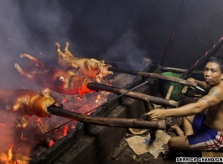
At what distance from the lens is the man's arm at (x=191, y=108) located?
397 centimetres

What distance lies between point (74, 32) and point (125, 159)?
787cm

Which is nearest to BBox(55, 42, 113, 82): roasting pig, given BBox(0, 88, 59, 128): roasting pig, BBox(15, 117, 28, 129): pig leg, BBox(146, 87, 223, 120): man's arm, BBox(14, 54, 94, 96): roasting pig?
BBox(14, 54, 94, 96): roasting pig

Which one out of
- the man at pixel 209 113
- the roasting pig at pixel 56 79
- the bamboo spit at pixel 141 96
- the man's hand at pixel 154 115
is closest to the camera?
the man's hand at pixel 154 115

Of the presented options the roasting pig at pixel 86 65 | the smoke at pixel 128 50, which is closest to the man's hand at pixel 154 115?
the roasting pig at pixel 86 65

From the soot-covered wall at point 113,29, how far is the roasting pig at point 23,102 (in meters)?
2.94

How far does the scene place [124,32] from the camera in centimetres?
1016

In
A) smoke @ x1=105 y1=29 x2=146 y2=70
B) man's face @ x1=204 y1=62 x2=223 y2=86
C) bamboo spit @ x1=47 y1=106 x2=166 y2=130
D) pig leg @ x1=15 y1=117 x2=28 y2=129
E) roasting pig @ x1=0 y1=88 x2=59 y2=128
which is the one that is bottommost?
bamboo spit @ x1=47 y1=106 x2=166 y2=130

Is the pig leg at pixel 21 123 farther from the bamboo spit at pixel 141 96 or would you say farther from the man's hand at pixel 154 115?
the man's hand at pixel 154 115

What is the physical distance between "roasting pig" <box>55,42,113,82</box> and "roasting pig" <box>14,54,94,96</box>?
498mm

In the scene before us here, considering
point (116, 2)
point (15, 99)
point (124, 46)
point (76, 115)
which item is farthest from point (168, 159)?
point (116, 2)

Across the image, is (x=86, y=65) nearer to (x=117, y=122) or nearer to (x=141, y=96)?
(x=141, y=96)

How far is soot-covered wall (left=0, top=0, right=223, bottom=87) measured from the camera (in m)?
8.60

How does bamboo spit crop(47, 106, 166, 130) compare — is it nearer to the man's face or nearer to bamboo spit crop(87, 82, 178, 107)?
bamboo spit crop(87, 82, 178, 107)

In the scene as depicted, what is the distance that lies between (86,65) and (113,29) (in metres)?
4.22
